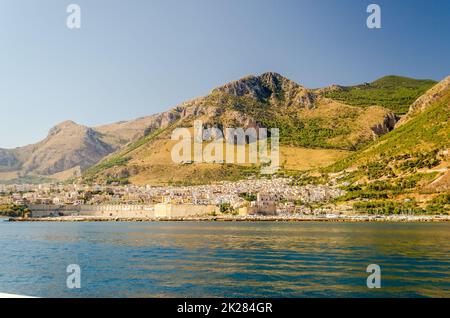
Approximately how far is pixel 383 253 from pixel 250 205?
93.8 m

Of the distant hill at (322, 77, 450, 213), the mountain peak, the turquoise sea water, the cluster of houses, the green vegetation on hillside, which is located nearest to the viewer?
the turquoise sea water

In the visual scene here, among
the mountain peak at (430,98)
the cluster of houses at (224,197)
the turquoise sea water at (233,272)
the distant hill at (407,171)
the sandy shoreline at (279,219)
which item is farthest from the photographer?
the mountain peak at (430,98)

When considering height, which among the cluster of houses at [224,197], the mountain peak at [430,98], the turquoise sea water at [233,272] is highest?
the mountain peak at [430,98]

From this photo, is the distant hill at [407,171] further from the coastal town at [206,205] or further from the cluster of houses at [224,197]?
the cluster of houses at [224,197]

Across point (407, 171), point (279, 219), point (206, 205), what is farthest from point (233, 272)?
point (407, 171)

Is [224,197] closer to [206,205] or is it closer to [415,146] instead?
[206,205]

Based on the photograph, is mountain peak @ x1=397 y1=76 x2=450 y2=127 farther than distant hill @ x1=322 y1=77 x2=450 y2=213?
Yes

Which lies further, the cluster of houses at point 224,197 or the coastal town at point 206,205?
the cluster of houses at point 224,197

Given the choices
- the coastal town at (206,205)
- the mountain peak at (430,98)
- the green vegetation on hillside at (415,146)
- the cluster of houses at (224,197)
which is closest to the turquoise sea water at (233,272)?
the coastal town at (206,205)

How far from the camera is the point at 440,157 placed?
399ft

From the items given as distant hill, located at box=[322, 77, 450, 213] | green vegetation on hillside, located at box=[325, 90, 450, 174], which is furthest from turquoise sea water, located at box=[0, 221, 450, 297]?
green vegetation on hillside, located at box=[325, 90, 450, 174]

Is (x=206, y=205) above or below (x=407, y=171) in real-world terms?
below

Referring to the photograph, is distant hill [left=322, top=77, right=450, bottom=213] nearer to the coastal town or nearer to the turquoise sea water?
the coastal town

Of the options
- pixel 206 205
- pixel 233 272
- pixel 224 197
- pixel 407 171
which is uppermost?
pixel 407 171
